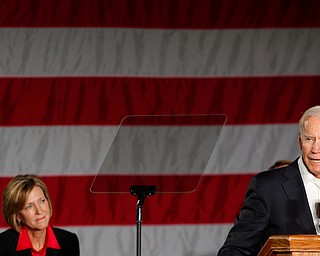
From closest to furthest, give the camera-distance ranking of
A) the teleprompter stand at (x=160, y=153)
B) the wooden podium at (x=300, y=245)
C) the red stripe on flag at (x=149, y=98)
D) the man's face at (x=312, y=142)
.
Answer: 1. the wooden podium at (x=300, y=245)
2. the man's face at (x=312, y=142)
3. the teleprompter stand at (x=160, y=153)
4. the red stripe on flag at (x=149, y=98)

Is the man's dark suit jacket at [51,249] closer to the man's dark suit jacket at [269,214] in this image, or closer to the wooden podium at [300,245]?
the man's dark suit jacket at [269,214]

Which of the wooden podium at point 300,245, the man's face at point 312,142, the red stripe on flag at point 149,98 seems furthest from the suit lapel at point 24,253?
the wooden podium at point 300,245

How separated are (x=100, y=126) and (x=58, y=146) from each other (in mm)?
211

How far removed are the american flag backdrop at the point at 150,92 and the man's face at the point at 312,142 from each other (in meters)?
1.59

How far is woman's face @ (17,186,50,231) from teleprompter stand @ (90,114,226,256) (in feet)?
1.00

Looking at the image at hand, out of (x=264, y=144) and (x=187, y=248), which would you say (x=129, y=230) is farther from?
(x=264, y=144)

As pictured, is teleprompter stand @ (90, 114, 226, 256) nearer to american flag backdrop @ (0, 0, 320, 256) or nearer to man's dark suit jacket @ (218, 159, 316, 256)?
american flag backdrop @ (0, 0, 320, 256)

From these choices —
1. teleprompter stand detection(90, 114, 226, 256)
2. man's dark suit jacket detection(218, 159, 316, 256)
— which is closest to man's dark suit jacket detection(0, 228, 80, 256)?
teleprompter stand detection(90, 114, 226, 256)

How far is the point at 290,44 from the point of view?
13.1ft

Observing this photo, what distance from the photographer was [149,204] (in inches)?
154

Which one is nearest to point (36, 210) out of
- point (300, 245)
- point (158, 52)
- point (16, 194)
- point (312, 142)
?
→ point (16, 194)

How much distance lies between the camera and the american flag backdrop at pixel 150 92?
12.7 feet
